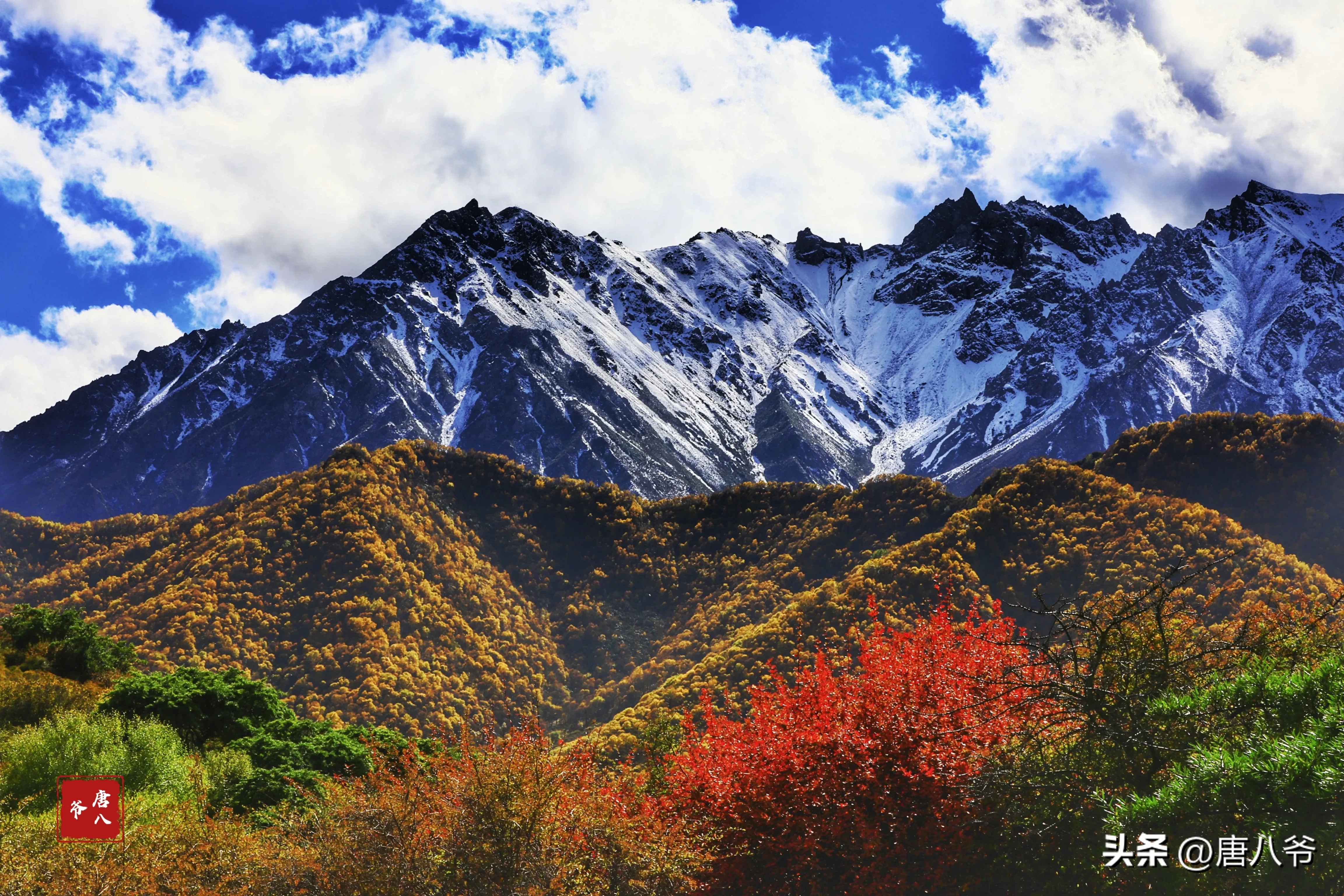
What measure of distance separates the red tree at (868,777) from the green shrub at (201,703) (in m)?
17.0

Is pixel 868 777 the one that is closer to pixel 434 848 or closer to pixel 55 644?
pixel 434 848

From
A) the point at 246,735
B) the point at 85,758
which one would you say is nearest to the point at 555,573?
the point at 246,735

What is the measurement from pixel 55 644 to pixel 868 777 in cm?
2861

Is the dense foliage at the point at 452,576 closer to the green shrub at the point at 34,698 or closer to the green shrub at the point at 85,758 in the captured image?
the green shrub at the point at 34,698

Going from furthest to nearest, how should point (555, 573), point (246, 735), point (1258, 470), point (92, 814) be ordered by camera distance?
1. point (555, 573)
2. point (1258, 470)
3. point (246, 735)
4. point (92, 814)

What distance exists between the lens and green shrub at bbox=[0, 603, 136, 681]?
27.7m

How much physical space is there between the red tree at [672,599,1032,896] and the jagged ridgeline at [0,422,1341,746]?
19780 mm

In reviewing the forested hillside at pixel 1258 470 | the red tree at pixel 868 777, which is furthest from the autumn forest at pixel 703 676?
the forested hillside at pixel 1258 470

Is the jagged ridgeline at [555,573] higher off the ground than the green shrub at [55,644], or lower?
higher

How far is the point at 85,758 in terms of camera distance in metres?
18.3

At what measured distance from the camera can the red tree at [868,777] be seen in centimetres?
1238

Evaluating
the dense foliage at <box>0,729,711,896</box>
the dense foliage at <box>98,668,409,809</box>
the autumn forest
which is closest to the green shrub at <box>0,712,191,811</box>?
the autumn forest

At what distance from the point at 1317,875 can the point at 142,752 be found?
21993mm

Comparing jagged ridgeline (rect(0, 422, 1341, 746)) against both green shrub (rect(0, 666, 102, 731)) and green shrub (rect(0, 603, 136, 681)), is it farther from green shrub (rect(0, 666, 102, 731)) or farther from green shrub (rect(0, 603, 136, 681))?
green shrub (rect(0, 603, 136, 681))
